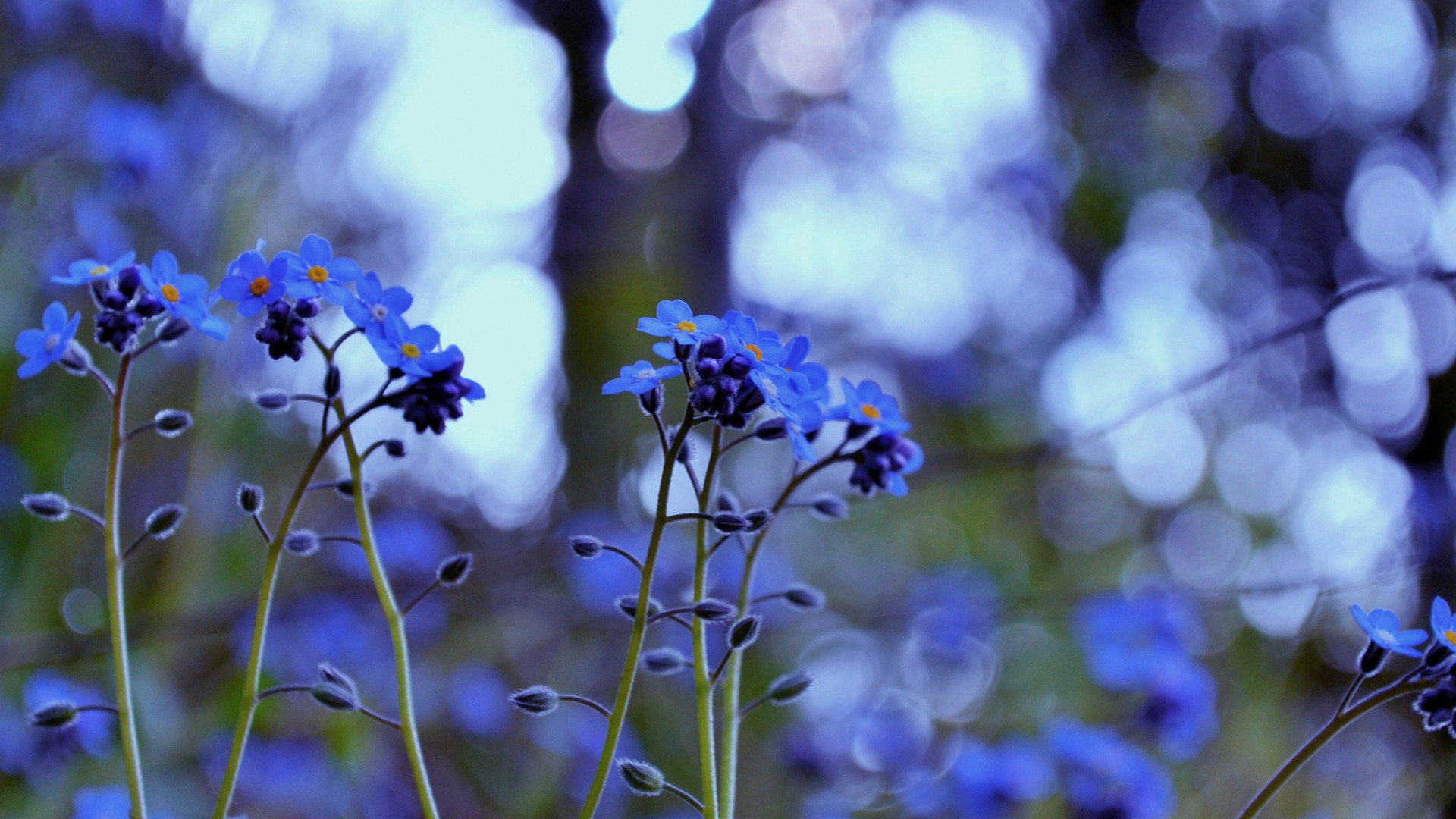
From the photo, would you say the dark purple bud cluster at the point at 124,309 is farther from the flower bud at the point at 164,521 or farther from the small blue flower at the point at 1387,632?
the small blue flower at the point at 1387,632

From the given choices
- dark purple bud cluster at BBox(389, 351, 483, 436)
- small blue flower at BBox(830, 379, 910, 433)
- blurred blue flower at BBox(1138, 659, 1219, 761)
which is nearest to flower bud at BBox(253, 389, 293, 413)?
dark purple bud cluster at BBox(389, 351, 483, 436)

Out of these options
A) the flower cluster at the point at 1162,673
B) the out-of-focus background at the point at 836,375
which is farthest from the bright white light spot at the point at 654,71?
the flower cluster at the point at 1162,673

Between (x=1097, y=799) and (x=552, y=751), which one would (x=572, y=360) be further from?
(x=1097, y=799)

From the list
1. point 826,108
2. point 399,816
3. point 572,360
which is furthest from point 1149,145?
point 399,816

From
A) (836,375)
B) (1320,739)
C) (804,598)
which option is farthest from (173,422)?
(836,375)

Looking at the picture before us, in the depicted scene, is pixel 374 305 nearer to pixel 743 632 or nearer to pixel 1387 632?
pixel 743 632
